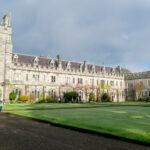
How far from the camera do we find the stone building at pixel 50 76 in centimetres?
7650

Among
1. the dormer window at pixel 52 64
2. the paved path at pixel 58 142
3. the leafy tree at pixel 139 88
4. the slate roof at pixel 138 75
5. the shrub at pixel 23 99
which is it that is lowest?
the paved path at pixel 58 142

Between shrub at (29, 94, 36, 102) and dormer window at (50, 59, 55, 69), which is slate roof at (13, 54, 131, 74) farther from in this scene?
shrub at (29, 94, 36, 102)

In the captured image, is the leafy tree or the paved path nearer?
the paved path

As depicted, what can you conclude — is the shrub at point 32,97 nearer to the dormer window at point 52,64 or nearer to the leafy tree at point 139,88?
the dormer window at point 52,64

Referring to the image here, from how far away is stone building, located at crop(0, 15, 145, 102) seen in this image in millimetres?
76500

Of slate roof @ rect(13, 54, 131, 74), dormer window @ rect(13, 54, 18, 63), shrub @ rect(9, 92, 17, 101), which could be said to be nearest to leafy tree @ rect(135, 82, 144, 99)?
slate roof @ rect(13, 54, 131, 74)

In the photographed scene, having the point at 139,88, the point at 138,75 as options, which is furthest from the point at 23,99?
the point at 138,75

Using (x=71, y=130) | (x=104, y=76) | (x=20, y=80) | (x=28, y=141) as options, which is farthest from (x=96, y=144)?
(x=104, y=76)

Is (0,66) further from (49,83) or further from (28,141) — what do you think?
(28,141)

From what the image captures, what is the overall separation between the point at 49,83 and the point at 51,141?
73027 millimetres

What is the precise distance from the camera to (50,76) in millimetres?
87875

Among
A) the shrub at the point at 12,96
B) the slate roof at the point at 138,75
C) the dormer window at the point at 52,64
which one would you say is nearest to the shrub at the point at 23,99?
the shrub at the point at 12,96

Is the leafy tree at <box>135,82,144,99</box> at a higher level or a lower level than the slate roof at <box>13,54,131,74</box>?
lower

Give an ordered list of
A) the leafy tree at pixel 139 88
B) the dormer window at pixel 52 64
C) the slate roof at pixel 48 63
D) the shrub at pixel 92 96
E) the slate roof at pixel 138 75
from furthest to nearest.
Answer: the slate roof at pixel 138 75 → the leafy tree at pixel 139 88 → the shrub at pixel 92 96 → the dormer window at pixel 52 64 → the slate roof at pixel 48 63
